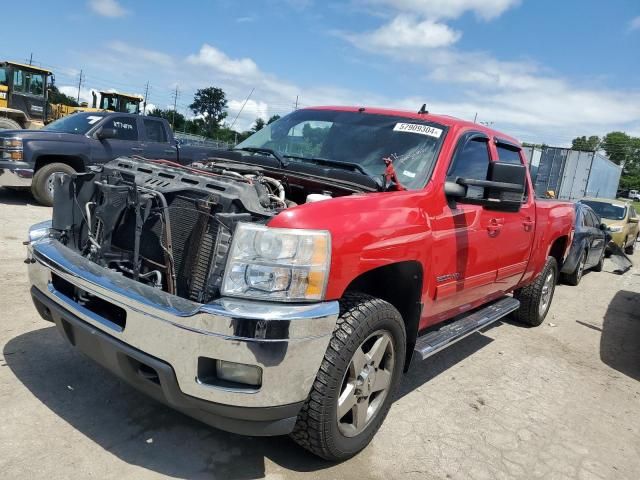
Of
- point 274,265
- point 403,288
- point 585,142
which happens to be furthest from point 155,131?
point 585,142

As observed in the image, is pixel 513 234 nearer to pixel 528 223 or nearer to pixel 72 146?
pixel 528 223

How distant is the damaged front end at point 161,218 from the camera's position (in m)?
2.58

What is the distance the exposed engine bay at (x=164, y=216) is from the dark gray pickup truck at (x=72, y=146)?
5.72 meters

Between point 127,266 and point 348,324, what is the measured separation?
1297 mm

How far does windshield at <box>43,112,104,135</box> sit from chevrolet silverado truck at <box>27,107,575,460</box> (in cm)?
689

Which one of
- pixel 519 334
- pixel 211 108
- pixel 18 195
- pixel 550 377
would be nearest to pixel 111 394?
pixel 550 377

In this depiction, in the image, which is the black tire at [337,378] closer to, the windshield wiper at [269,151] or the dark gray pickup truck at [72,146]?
the windshield wiper at [269,151]

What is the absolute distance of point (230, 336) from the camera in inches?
87.7

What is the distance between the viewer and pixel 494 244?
4180 millimetres

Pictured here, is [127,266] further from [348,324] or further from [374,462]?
[374,462]

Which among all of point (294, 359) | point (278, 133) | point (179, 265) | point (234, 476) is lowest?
point (234, 476)

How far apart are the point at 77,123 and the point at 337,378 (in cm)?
915

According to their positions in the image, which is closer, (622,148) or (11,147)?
(11,147)

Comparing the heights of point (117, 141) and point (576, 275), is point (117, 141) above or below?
above
